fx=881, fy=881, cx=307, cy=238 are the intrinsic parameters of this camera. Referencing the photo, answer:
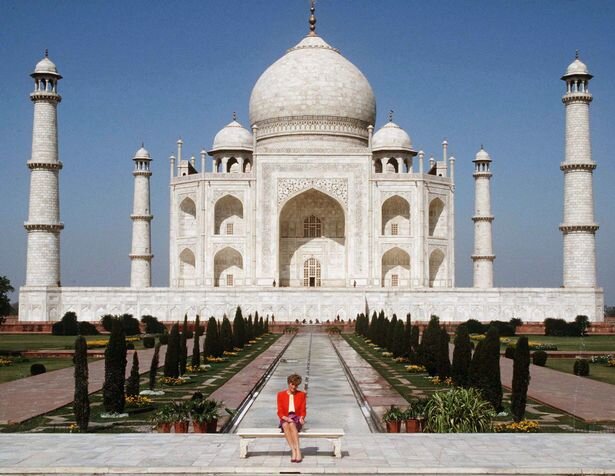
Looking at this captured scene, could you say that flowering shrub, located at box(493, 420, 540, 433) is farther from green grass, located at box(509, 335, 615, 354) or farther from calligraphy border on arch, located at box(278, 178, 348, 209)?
calligraphy border on arch, located at box(278, 178, 348, 209)

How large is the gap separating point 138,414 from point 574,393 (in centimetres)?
515

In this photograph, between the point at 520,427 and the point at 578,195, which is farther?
the point at 578,195

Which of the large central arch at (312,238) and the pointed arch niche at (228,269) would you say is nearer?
the pointed arch niche at (228,269)

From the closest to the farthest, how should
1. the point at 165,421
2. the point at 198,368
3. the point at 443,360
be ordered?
the point at 165,421
the point at 443,360
the point at 198,368

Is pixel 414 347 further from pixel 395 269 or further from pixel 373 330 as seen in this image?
pixel 395 269

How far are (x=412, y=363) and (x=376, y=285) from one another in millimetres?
16050

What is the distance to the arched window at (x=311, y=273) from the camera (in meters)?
32.7

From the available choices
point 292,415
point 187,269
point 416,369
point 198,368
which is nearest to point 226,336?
point 198,368

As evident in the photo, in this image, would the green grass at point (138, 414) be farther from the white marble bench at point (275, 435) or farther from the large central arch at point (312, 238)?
the large central arch at point (312, 238)

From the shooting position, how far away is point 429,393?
10609 mm

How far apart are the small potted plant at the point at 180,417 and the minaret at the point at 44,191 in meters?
21.2

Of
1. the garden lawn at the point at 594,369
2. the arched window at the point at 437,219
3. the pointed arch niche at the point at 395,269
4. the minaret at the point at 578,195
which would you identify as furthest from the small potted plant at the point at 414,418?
the arched window at the point at 437,219

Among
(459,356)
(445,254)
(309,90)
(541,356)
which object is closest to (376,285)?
(445,254)

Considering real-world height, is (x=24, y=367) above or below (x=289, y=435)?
below
